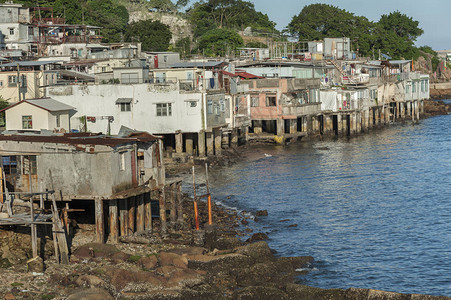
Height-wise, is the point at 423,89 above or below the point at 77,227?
above

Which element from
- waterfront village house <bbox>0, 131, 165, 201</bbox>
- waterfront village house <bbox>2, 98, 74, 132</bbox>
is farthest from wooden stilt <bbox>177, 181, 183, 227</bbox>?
waterfront village house <bbox>2, 98, 74, 132</bbox>

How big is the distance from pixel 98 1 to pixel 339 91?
1939 inches

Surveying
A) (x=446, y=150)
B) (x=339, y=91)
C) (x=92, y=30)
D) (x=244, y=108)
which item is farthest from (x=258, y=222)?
(x=92, y=30)

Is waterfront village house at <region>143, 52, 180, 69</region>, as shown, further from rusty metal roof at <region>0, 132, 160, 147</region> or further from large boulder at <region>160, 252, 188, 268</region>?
large boulder at <region>160, 252, 188, 268</region>

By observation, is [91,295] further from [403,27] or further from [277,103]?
[403,27]

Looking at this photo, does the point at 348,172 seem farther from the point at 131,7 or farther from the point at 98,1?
the point at 131,7

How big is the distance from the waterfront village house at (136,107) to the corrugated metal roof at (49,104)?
3.91 feet

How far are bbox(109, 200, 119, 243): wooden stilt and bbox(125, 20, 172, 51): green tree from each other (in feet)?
260

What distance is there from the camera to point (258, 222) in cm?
4716

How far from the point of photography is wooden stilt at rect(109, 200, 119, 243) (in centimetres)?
3619

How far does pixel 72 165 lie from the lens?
35.8 m

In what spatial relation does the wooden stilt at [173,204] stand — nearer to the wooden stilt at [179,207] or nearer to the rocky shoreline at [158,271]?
the wooden stilt at [179,207]

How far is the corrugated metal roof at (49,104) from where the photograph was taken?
198 ft

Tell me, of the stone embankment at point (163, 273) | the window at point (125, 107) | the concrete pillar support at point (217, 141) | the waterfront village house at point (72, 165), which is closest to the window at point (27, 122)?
the window at point (125, 107)
